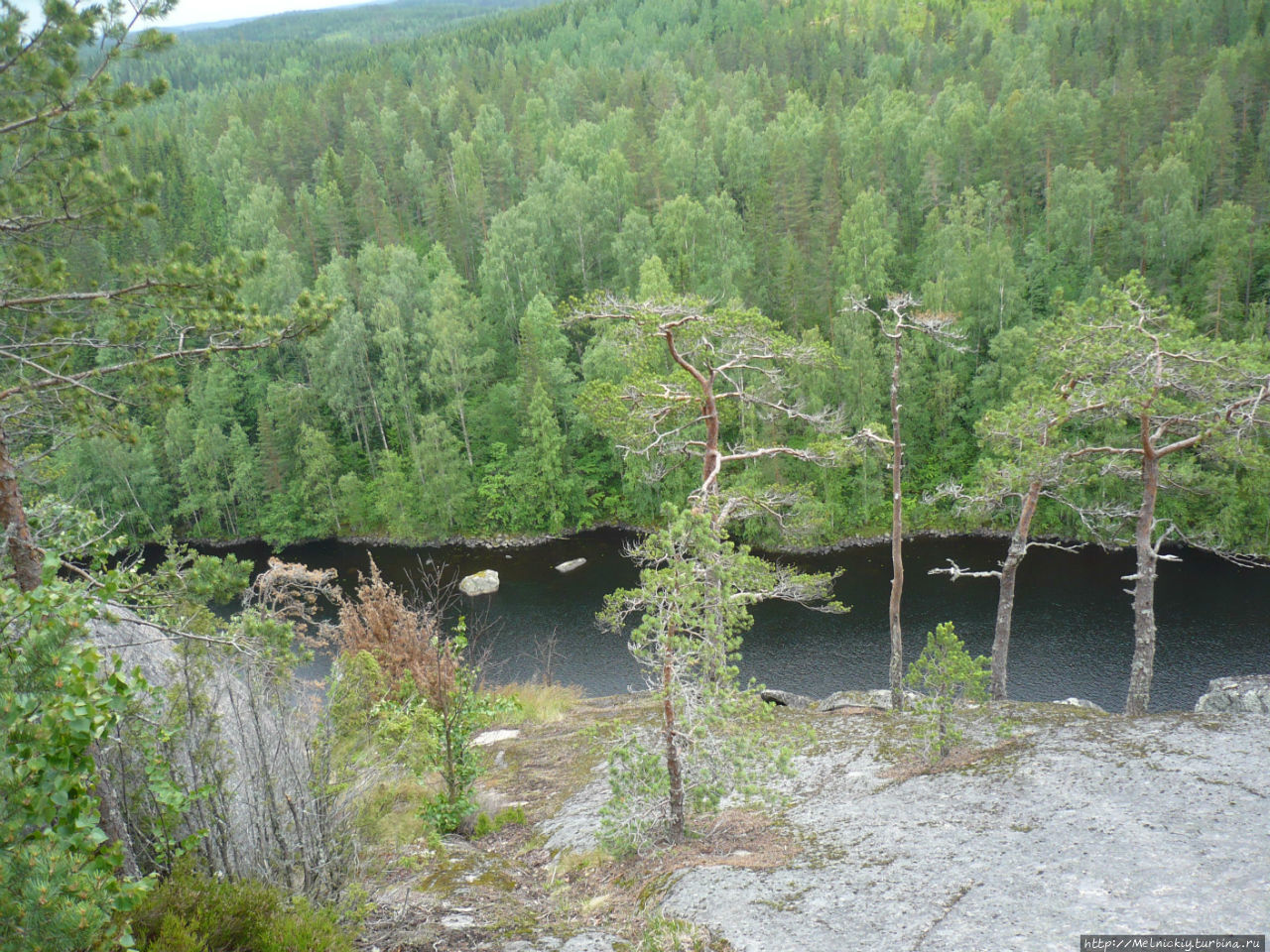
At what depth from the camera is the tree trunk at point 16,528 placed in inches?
237

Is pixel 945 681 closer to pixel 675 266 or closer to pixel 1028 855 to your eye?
pixel 1028 855

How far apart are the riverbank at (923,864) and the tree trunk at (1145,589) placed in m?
3.31

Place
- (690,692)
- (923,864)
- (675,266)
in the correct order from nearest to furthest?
(923,864)
(690,692)
(675,266)

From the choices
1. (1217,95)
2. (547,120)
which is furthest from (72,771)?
(547,120)

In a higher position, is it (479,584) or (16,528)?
(16,528)

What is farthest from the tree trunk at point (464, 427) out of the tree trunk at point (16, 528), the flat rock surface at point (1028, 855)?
the tree trunk at point (16, 528)

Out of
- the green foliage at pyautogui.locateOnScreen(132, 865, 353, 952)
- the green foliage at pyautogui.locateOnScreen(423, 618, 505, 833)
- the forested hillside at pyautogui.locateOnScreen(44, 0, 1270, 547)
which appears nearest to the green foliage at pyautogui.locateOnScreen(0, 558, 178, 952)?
the green foliage at pyautogui.locateOnScreen(132, 865, 353, 952)

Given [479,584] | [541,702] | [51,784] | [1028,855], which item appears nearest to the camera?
[51,784]

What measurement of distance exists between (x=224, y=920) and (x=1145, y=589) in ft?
52.4

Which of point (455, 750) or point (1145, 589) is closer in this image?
point (455, 750)

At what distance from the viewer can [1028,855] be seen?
7953 mm

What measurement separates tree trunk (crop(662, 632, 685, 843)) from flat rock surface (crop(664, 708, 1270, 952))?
2.90 feet

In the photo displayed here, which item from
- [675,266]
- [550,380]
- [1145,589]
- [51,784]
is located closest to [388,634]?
[51,784]

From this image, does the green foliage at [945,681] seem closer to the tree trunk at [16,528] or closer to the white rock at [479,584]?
the tree trunk at [16,528]
